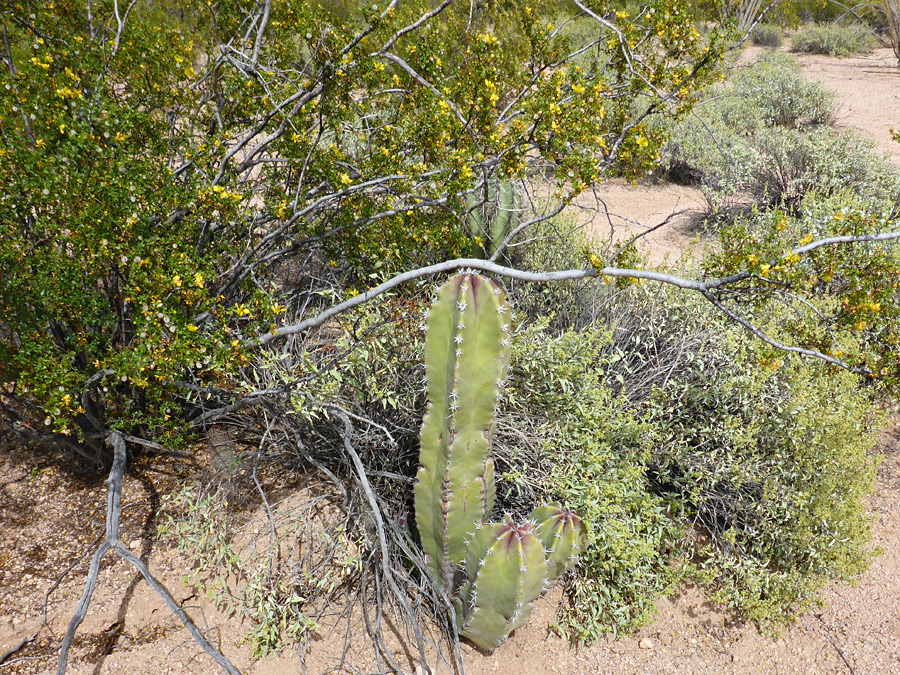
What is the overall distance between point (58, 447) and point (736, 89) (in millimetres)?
A: 9433

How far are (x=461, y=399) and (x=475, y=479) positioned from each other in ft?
1.09

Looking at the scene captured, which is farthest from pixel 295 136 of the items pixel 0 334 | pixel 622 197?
pixel 622 197

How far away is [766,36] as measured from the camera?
581 inches

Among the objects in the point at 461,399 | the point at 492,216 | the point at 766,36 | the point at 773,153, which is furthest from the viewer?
the point at 766,36

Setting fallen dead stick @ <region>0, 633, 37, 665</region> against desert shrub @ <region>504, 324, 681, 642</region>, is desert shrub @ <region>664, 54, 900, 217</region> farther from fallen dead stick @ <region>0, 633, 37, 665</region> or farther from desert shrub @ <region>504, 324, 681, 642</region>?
fallen dead stick @ <region>0, 633, 37, 665</region>

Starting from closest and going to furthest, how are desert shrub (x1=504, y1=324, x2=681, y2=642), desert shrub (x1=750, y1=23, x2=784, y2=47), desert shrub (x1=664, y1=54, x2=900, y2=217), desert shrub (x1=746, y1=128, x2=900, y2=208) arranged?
desert shrub (x1=504, y1=324, x2=681, y2=642), desert shrub (x1=746, y1=128, x2=900, y2=208), desert shrub (x1=664, y1=54, x2=900, y2=217), desert shrub (x1=750, y1=23, x2=784, y2=47)

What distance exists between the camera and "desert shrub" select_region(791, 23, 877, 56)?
43.4ft

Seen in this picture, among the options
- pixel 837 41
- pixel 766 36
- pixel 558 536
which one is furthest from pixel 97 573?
pixel 766 36

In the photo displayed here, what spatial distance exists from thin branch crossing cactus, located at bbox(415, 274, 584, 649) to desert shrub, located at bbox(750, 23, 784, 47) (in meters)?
16.6

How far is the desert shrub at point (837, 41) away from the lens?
43.4 feet

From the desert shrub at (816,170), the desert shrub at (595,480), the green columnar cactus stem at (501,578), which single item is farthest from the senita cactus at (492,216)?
the desert shrub at (816,170)

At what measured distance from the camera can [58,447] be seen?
2.85 metres

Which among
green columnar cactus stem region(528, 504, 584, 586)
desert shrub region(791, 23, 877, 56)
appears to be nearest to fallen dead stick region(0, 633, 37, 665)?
green columnar cactus stem region(528, 504, 584, 586)

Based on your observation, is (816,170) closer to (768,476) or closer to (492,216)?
(492,216)
